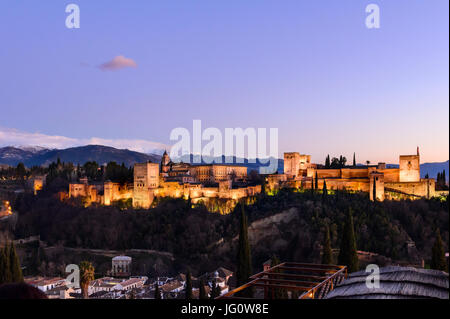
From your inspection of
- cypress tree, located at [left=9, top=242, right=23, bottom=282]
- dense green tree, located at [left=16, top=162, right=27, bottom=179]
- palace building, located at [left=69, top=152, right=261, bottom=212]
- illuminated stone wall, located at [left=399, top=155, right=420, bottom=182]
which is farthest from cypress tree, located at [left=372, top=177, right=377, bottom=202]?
dense green tree, located at [left=16, top=162, right=27, bottom=179]

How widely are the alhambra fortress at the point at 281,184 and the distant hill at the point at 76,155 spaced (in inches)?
2432

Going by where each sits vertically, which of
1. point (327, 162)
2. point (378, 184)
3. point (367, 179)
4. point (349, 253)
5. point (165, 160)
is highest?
point (165, 160)

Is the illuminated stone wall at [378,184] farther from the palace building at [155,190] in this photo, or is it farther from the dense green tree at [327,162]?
the palace building at [155,190]

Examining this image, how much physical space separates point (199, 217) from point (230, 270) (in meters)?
6.34

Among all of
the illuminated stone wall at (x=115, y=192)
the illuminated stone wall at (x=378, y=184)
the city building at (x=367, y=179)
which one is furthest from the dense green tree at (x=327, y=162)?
the illuminated stone wall at (x=115, y=192)

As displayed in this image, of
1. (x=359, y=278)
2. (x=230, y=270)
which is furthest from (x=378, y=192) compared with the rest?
(x=359, y=278)

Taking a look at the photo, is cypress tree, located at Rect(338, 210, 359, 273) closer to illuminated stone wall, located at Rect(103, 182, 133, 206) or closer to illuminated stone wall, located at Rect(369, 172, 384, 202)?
illuminated stone wall, located at Rect(369, 172, 384, 202)

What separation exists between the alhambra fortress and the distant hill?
61.8 metres

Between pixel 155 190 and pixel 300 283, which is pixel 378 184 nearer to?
pixel 155 190

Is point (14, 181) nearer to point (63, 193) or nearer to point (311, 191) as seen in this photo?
point (63, 193)

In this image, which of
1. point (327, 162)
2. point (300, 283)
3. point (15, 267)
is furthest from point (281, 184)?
point (300, 283)

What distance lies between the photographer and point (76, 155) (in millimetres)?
120500

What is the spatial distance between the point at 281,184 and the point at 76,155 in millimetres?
93721

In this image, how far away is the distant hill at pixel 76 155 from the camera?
Result: 350 ft
